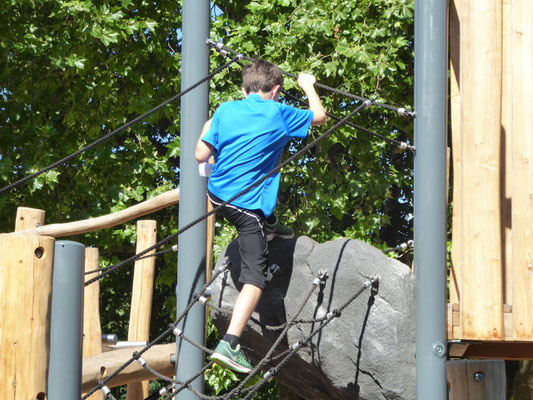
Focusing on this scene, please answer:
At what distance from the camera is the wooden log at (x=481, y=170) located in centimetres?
386

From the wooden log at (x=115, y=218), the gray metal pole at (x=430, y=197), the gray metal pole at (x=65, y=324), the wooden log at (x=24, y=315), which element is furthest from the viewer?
the wooden log at (x=115, y=218)

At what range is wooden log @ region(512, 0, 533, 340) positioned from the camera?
382cm

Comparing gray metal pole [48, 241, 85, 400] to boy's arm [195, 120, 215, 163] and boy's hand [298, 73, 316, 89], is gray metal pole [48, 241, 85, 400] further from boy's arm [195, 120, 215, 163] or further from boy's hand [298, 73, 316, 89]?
boy's hand [298, 73, 316, 89]

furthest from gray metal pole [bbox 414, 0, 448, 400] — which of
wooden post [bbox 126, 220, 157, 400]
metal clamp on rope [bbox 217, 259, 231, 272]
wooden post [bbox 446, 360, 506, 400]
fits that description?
wooden post [bbox 126, 220, 157, 400]

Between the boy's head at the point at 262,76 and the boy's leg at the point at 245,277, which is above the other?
the boy's head at the point at 262,76

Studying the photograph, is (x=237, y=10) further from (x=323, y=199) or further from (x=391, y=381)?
(x=391, y=381)

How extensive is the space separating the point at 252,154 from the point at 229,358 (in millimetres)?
1037

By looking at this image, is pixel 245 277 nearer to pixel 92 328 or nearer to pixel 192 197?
pixel 192 197

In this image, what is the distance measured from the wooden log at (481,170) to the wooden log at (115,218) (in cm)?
240

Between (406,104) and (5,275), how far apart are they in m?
6.54

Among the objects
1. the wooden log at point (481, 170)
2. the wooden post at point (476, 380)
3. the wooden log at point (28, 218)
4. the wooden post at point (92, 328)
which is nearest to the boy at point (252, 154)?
the wooden log at point (481, 170)

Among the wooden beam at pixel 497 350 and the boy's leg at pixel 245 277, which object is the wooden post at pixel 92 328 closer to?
the boy's leg at pixel 245 277

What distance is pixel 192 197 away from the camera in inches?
187

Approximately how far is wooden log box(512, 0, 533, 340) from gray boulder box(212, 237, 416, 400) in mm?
754
